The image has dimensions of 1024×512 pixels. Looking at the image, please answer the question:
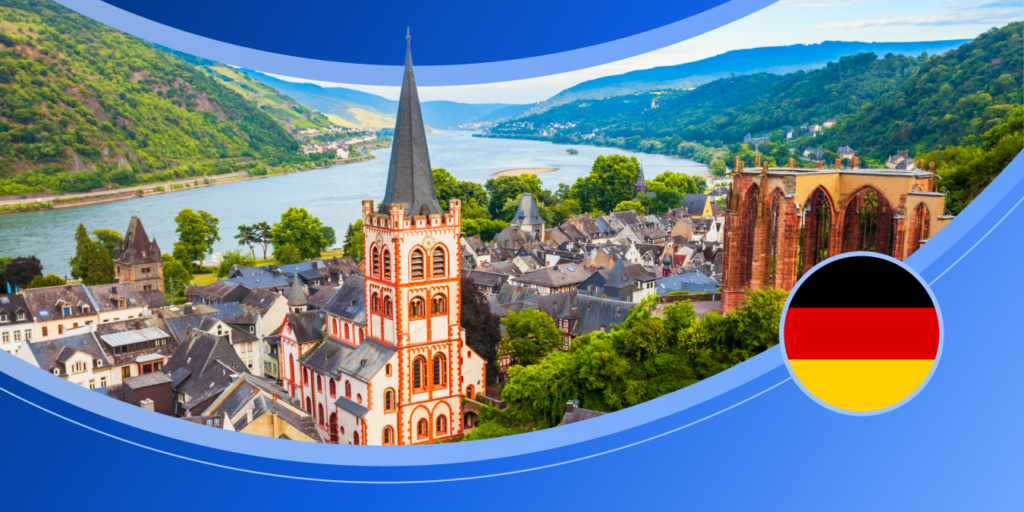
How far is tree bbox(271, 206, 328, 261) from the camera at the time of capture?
50062 mm

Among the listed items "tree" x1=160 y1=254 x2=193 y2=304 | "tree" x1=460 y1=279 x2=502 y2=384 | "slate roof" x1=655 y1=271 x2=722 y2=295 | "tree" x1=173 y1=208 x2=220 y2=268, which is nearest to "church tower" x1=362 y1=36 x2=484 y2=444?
"tree" x1=460 y1=279 x2=502 y2=384

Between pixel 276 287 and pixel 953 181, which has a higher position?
pixel 953 181

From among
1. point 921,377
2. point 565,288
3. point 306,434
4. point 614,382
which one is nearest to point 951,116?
point 565,288

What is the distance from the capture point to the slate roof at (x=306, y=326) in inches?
846

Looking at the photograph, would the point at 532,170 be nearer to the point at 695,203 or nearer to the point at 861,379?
the point at 695,203

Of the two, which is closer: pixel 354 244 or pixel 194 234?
pixel 354 244

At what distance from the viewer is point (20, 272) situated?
39.4 meters

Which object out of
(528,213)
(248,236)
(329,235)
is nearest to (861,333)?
(528,213)

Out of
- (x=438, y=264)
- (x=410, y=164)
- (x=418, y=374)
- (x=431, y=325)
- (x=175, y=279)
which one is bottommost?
(x=175, y=279)

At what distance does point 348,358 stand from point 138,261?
2454 centimetres

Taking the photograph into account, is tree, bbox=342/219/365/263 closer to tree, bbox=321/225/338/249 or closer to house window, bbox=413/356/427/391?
tree, bbox=321/225/338/249

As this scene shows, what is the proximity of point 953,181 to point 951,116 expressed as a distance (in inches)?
617

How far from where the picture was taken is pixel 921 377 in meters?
3.79

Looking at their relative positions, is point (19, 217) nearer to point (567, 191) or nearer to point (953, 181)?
point (567, 191)
